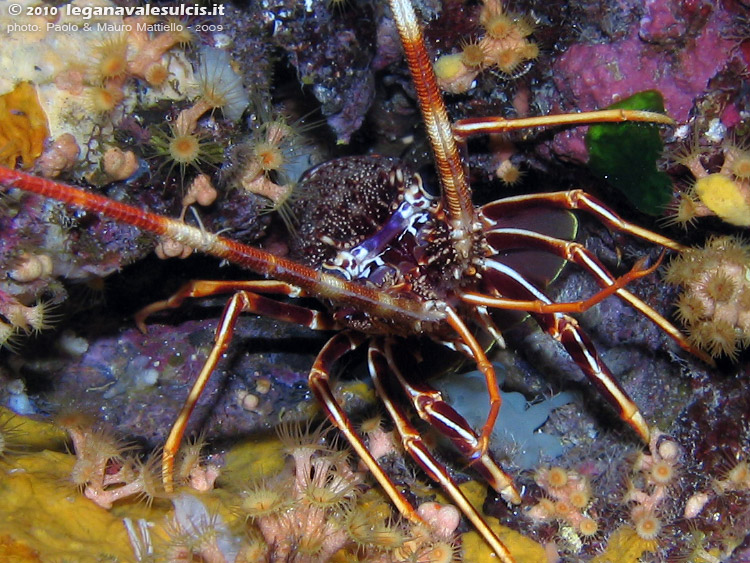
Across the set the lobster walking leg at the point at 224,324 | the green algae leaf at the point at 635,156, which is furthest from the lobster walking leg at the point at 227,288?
the green algae leaf at the point at 635,156

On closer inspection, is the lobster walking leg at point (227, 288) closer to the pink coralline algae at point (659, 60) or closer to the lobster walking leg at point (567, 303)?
the lobster walking leg at point (567, 303)

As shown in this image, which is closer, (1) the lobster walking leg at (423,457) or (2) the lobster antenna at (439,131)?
A: (2) the lobster antenna at (439,131)

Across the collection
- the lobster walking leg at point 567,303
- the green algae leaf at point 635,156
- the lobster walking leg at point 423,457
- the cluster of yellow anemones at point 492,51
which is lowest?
the lobster walking leg at point 423,457

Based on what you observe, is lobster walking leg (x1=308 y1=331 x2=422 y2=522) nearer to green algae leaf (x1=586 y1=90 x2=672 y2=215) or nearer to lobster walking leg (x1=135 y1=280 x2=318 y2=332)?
lobster walking leg (x1=135 y1=280 x2=318 y2=332)

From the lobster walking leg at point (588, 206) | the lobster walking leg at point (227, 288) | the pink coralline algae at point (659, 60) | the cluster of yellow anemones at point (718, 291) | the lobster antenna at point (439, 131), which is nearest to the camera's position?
the lobster antenna at point (439, 131)

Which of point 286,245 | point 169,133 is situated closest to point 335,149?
point 286,245

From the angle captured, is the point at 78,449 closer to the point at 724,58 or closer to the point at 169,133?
the point at 169,133

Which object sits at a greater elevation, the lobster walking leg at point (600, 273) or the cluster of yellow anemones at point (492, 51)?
the cluster of yellow anemones at point (492, 51)

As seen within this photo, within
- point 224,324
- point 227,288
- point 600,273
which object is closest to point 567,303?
point 600,273

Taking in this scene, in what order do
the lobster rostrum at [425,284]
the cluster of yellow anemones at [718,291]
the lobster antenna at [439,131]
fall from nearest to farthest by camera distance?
the lobster antenna at [439,131]
the lobster rostrum at [425,284]
the cluster of yellow anemones at [718,291]
